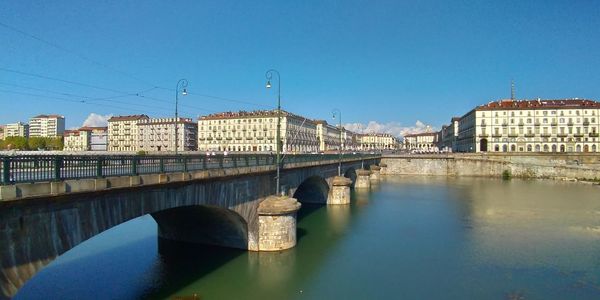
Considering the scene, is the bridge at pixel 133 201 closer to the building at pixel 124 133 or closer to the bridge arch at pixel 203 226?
the bridge arch at pixel 203 226

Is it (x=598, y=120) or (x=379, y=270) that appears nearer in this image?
(x=379, y=270)

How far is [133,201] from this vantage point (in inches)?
553

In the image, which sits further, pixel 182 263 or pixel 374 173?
pixel 374 173

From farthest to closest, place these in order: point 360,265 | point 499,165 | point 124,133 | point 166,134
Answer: point 124,133 < point 166,134 < point 499,165 < point 360,265

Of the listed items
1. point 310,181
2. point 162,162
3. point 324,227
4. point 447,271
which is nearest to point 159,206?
point 162,162

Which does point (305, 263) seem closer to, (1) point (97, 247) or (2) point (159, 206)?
(2) point (159, 206)

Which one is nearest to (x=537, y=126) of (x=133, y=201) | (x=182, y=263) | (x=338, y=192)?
(x=338, y=192)

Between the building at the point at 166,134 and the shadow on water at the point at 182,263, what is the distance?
127 metres

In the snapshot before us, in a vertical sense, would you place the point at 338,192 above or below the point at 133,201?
below

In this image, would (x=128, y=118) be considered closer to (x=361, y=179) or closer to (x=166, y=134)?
(x=166, y=134)

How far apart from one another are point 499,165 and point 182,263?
86.1 meters

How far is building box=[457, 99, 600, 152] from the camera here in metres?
105

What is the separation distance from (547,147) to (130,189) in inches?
4606

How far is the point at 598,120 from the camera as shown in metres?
104
